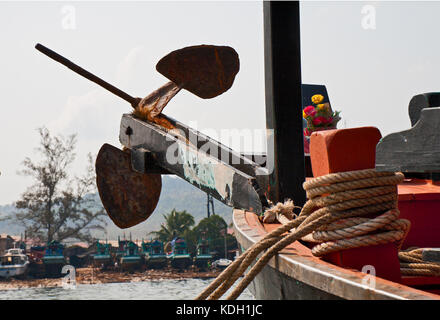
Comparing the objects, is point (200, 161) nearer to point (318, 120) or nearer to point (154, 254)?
point (318, 120)

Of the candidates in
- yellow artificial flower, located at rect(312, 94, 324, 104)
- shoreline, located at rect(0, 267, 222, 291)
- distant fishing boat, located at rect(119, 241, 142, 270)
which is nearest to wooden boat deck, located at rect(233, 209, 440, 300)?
yellow artificial flower, located at rect(312, 94, 324, 104)

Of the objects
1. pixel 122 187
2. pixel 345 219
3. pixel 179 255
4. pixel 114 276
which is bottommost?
pixel 114 276

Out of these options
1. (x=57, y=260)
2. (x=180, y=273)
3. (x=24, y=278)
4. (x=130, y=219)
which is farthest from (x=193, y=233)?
(x=130, y=219)

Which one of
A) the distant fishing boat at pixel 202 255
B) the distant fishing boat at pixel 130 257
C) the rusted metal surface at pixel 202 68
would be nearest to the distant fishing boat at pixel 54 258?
the distant fishing boat at pixel 130 257

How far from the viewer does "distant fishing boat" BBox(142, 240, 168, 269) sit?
199ft

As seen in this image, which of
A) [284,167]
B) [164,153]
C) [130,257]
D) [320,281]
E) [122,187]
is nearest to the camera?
[320,281]

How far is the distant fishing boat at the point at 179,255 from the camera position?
59094 millimetres

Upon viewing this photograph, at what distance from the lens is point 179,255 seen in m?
60.0

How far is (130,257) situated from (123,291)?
4.43 metres

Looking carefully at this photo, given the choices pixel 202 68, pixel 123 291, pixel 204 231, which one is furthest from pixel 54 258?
pixel 202 68

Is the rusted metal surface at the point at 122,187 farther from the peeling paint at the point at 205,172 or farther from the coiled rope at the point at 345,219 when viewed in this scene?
the coiled rope at the point at 345,219

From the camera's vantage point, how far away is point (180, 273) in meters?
61.9

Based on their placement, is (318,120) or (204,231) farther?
(204,231)

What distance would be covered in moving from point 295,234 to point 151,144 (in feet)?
6.43
